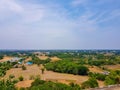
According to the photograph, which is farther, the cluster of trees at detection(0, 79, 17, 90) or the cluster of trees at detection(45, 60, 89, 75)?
the cluster of trees at detection(45, 60, 89, 75)

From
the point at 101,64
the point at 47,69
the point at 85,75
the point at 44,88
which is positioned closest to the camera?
the point at 44,88

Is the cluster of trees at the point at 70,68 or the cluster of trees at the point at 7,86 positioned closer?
the cluster of trees at the point at 7,86

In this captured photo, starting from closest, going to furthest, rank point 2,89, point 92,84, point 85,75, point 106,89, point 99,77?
point 106,89, point 2,89, point 92,84, point 99,77, point 85,75

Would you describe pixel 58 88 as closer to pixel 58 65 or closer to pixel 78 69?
pixel 78 69

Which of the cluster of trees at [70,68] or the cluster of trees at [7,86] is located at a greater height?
the cluster of trees at [70,68]

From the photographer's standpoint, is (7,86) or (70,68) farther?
(70,68)

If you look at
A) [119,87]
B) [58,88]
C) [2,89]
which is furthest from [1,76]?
[119,87]

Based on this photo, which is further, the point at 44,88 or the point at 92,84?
the point at 92,84

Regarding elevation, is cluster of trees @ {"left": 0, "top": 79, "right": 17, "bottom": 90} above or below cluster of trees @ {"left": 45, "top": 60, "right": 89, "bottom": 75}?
below

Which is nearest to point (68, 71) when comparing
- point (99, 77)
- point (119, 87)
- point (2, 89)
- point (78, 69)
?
point (78, 69)

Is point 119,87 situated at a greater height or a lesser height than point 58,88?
greater

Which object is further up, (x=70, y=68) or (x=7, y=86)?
(x=70, y=68)
